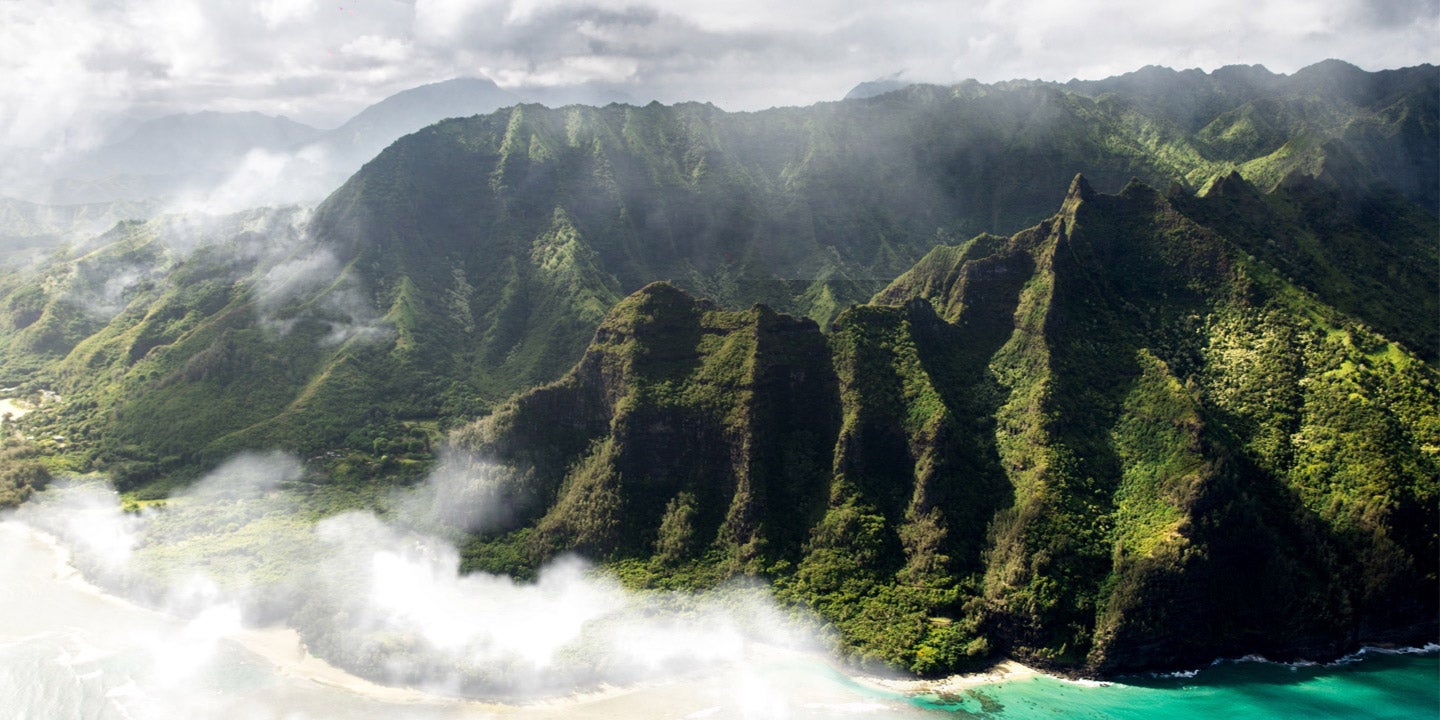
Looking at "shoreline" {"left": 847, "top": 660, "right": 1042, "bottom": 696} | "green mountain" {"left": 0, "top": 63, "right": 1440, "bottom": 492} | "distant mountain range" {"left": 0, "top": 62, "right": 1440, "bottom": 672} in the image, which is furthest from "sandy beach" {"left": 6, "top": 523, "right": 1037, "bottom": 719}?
"green mountain" {"left": 0, "top": 63, "right": 1440, "bottom": 492}

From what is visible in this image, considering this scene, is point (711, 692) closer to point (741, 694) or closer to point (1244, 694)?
point (741, 694)

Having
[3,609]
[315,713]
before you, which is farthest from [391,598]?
[3,609]

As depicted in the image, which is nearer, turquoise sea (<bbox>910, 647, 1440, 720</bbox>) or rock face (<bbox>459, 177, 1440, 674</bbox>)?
turquoise sea (<bbox>910, 647, 1440, 720</bbox>)

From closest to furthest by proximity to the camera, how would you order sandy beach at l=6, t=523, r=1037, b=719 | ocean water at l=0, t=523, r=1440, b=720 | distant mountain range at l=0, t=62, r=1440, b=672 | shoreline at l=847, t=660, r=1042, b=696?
ocean water at l=0, t=523, r=1440, b=720, sandy beach at l=6, t=523, r=1037, b=719, shoreline at l=847, t=660, r=1042, b=696, distant mountain range at l=0, t=62, r=1440, b=672

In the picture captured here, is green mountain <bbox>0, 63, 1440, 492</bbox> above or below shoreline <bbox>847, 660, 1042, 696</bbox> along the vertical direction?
above

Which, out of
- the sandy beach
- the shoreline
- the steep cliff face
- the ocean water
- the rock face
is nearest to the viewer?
the ocean water

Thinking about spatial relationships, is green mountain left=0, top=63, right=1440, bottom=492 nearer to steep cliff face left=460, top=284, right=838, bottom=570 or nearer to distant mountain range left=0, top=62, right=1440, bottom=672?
distant mountain range left=0, top=62, right=1440, bottom=672
